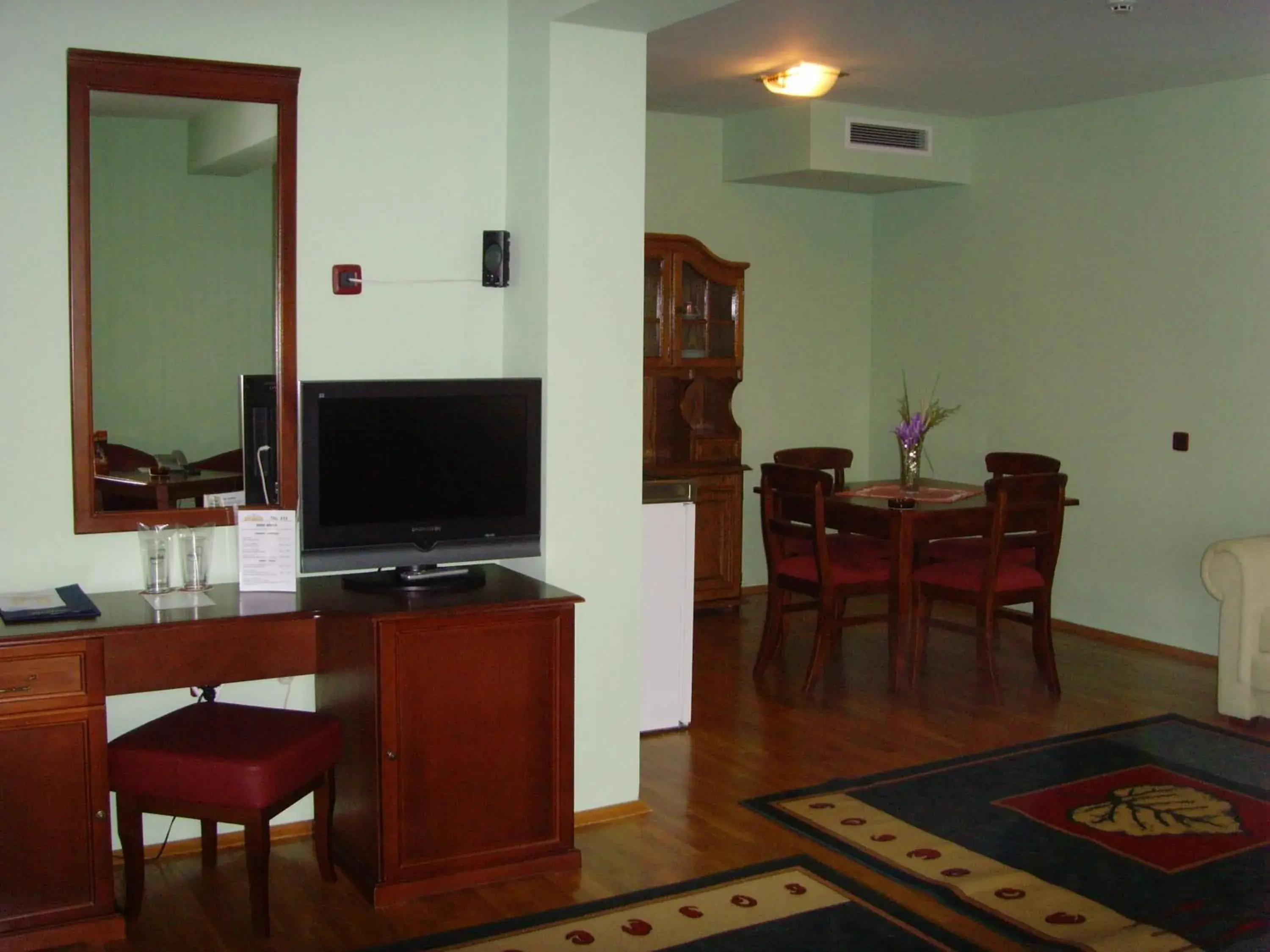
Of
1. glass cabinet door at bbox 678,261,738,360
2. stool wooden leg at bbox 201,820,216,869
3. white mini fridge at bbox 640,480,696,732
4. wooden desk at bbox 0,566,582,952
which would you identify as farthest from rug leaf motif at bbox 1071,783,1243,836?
glass cabinet door at bbox 678,261,738,360

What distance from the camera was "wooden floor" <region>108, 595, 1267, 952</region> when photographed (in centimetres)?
327

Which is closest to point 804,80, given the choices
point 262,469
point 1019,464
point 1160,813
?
point 1019,464

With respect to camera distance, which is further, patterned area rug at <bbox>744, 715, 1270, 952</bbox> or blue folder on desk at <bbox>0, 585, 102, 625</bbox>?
patterned area rug at <bbox>744, 715, 1270, 952</bbox>

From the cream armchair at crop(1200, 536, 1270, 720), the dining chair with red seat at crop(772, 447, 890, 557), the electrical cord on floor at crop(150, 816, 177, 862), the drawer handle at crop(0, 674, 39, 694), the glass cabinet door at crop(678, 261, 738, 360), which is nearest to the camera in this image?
the drawer handle at crop(0, 674, 39, 694)

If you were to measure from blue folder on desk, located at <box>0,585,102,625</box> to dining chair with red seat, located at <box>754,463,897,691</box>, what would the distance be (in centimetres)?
289

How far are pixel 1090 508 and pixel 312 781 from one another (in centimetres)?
444

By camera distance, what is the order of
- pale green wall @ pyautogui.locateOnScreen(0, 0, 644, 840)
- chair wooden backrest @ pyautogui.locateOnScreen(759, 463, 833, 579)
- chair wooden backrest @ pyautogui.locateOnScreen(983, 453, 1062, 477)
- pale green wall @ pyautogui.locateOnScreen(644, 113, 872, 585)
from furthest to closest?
pale green wall @ pyautogui.locateOnScreen(644, 113, 872, 585) < chair wooden backrest @ pyautogui.locateOnScreen(983, 453, 1062, 477) < chair wooden backrest @ pyautogui.locateOnScreen(759, 463, 833, 579) < pale green wall @ pyautogui.locateOnScreen(0, 0, 644, 840)

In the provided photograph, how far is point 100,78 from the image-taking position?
3.42 metres

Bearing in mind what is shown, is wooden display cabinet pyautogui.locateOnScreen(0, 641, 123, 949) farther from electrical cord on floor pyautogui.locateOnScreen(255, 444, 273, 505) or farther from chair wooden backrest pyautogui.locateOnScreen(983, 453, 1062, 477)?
chair wooden backrest pyautogui.locateOnScreen(983, 453, 1062, 477)

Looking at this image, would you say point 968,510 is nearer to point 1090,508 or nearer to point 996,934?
point 1090,508

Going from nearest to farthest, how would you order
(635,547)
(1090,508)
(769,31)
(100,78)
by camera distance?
1. (100,78)
2. (635,547)
3. (769,31)
4. (1090,508)

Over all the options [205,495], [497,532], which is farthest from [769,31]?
[205,495]

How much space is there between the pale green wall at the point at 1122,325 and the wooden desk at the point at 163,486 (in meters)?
4.32

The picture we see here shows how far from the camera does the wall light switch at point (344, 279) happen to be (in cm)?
375
